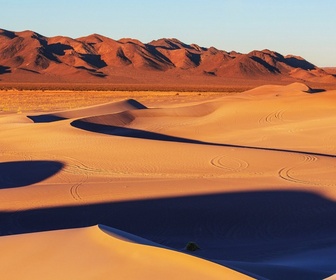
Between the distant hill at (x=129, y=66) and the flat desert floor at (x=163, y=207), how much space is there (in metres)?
88.0

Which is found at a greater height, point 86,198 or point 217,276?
point 217,276

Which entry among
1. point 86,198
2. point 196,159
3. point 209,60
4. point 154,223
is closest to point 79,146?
point 196,159

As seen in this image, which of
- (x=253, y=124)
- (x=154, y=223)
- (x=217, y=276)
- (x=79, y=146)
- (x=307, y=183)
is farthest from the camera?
(x=253, y=124)

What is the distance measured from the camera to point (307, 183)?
49.0ft

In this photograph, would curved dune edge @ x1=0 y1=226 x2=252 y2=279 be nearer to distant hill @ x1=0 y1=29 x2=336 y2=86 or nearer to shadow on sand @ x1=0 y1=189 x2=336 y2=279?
shadow on sand @ x1=0 y1=189 x2=336 y2=279

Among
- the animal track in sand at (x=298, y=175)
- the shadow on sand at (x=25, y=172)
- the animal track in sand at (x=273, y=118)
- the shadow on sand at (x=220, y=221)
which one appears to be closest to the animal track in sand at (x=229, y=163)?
the animal track in sand at (x=298, y=175)

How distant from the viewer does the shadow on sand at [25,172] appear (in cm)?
1649

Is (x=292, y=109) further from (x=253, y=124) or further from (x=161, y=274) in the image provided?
(x=161, y=274)

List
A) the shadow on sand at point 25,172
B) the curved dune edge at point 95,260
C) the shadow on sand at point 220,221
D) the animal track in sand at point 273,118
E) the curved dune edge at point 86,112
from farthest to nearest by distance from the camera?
the curved dune edge at point 86,112 → the animal track in sand at point 273,118 → the shadow on sand at point 25,172 → the shadow on sand at point 220,221 → the curved dune edge at point 95,260

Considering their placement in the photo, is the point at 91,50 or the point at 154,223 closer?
the point at 154,223

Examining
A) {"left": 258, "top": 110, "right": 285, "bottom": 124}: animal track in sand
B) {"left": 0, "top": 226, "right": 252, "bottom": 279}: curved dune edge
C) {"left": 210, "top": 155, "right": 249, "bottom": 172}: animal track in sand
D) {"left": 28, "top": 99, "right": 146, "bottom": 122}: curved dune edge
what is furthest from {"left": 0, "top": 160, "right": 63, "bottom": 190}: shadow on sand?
{"left": 258, "top": 110, "right": 285, "bottom": 124}: animal track in sand

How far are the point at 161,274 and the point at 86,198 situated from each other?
7.38 meters

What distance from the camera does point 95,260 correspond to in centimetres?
708

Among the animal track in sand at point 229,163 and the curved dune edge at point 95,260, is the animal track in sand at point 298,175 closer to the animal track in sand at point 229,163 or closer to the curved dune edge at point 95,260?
the animal track in sand at point 229,163
